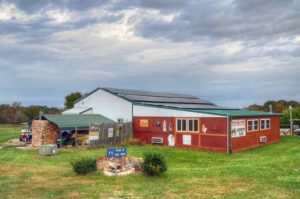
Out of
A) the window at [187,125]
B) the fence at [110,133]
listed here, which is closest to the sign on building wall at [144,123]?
the fence at [110,133]

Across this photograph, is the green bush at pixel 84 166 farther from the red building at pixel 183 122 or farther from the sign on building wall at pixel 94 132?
the red building at pixel 183 122

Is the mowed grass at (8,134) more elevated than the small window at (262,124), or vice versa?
the small window at (262,124)

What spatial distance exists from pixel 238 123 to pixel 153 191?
19.0 meters

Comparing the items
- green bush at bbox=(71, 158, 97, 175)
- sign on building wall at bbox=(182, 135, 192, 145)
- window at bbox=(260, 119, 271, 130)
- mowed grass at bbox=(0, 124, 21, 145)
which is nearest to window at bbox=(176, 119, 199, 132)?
sign on building wall at bbox=(182, 135, 192, 145)

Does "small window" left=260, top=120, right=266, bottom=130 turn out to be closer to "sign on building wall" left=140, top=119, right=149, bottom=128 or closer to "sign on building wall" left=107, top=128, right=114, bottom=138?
"sign on building wall" left=140, top=119, right=149, bottom=128

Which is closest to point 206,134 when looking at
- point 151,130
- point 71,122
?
point 151,130

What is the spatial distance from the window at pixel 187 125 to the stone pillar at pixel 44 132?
11.2 m

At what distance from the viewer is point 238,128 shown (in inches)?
1206

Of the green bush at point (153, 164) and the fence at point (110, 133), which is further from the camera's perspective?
the fence at point (110, 133)

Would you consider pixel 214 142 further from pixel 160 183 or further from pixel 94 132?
pixel 160 183

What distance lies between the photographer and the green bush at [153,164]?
1605 cm

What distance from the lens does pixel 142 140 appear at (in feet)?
112

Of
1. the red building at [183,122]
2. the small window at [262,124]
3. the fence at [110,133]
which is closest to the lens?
the red building at [183,122]

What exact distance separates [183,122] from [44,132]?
40.3ft
